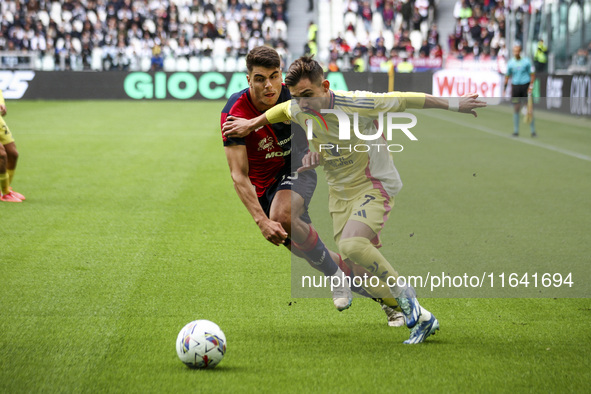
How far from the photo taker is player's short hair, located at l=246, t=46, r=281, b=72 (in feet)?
14.9

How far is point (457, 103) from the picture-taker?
4242 millimetres

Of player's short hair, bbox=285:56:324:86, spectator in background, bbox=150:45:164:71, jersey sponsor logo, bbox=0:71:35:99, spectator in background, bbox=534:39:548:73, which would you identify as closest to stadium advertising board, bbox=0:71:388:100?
jersey sponsor logo, bbox=0:71:35:99

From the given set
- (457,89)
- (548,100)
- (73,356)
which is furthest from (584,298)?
(457,89)

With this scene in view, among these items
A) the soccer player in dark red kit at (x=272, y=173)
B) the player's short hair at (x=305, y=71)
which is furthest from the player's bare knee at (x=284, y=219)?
the player's short hair at (x=305, y=71)

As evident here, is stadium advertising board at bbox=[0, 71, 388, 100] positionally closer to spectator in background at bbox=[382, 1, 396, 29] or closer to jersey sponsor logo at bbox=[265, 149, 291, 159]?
spectator in background at bbox=[382, 1, 396, 29]

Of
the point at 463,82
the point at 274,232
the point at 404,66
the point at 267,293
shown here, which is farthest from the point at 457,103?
the point at 404,66

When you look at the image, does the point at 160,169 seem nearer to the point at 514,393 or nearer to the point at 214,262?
the point at 214,262

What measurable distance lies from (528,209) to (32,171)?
7.52 metres

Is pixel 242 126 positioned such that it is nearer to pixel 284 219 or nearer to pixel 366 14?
pixel 284 219

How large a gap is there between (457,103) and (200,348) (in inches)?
76.7

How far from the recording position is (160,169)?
12.0 meters

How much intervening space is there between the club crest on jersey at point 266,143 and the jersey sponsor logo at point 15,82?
72.2 feet

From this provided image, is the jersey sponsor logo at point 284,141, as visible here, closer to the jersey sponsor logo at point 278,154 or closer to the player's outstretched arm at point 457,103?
the jersey sponsor logo at point 278,154

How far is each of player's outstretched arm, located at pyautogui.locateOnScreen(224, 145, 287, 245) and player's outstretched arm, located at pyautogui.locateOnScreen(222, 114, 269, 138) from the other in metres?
0.11
